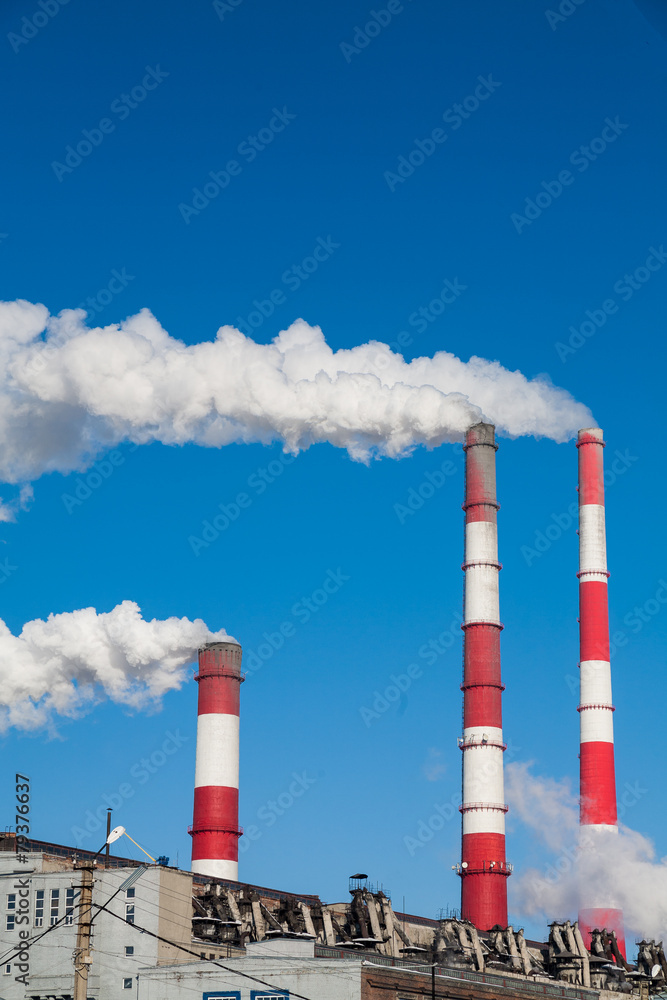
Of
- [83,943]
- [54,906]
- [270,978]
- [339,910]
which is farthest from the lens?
[339,910]

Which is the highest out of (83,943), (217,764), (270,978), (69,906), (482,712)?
(482,712)

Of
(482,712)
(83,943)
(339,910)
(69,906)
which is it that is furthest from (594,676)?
(83,943)

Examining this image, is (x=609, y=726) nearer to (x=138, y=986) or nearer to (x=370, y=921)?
(x=370, y=921)

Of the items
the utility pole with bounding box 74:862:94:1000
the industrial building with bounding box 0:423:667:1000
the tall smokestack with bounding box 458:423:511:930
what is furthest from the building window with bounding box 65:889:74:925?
the tall smokestack with bounding box 458:423:511:930

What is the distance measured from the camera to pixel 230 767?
2212 inches

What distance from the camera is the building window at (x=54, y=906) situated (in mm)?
43312

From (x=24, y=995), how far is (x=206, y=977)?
810cm

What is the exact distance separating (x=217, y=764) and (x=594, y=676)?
1808 centimetres

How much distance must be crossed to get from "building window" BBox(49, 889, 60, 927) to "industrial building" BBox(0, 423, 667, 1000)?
0.17 feet

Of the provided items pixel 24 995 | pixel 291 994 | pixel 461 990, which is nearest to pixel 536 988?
pixel 461 990

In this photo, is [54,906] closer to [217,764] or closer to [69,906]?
[69,906]

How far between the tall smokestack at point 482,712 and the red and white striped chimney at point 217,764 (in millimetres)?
9886

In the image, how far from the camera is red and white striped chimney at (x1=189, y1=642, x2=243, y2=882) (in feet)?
179

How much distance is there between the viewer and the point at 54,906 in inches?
1713
